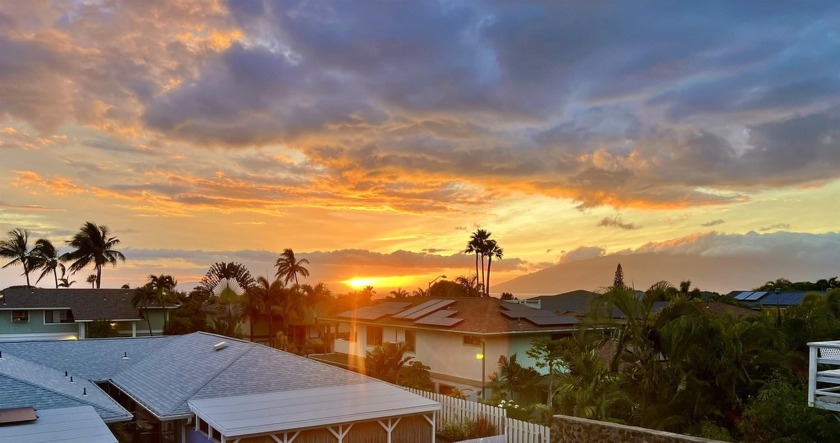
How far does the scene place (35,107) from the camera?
72.3 ft

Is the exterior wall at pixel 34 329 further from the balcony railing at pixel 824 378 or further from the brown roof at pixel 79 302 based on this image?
the balcony railing at pixel 824 378

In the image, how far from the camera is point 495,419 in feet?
62.2

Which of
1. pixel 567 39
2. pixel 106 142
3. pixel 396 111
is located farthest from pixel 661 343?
pixel 106 142

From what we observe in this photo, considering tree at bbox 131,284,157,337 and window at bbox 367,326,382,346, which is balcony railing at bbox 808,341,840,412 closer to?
window at bbox 367,326,382,346

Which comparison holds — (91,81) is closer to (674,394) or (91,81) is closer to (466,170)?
(466,170)

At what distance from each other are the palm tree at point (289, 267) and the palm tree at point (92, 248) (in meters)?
20.7

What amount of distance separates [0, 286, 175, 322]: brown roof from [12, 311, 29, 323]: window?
0.69m

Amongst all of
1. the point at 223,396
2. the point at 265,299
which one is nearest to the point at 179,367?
the point at 223,396

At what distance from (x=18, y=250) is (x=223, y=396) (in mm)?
74440

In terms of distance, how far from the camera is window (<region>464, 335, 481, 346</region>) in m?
27.7

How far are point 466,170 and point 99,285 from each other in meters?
60.1

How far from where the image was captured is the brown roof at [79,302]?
46.4 metres

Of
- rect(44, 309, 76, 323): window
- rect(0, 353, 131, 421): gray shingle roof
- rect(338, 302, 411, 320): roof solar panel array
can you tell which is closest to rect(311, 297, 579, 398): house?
rect(338, 302, 411, 320): roof solar panel array

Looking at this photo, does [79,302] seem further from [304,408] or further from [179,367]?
[304,408]
